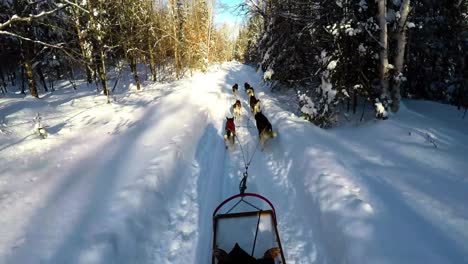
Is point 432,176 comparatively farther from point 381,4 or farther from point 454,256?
point 381,4

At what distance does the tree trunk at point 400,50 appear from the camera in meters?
7.93

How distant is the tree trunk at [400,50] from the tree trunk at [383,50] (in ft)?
1.09

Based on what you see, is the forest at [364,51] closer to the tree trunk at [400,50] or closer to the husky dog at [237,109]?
the tree trunk at [400,50]

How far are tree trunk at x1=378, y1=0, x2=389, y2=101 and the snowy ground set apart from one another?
41.4 inches

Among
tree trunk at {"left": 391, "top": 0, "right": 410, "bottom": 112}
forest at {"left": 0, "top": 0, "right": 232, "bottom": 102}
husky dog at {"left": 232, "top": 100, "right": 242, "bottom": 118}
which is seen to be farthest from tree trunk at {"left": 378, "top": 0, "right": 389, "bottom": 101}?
forest at {"left": 0, "top": 0, "right": 232, "bottom": 102}

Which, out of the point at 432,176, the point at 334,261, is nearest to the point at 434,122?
the point at 432,176

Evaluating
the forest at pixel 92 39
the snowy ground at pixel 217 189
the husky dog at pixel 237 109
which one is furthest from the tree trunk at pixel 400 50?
the forest at pixel 92 39

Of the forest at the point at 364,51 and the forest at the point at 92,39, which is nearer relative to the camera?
the forest at the point at 364,51

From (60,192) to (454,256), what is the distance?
640cm

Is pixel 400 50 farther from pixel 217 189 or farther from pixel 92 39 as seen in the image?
pixel 92 39

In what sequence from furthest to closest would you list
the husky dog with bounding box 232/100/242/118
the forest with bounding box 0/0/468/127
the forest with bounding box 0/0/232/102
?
the husky dog with bounding box 232/100/242/118 < the forest with bounding box 0/0/232/102 < the forest with bounding box 0/0/468/127

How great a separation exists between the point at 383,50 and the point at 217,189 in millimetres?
6431

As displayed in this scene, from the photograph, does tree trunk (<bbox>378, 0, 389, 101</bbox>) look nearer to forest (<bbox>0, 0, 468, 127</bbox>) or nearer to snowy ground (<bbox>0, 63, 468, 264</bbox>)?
forest (<bbox>0, 0, 468, 127</bbox>)

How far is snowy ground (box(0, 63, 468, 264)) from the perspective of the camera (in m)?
3.97
